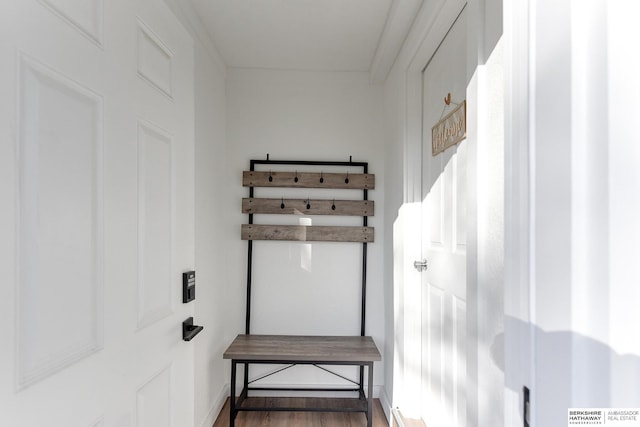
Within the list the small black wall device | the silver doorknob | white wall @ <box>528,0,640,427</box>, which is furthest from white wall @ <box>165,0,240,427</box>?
white wall @ <box>528,0,640,427</box>

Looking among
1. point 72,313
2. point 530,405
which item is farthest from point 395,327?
point 72,313

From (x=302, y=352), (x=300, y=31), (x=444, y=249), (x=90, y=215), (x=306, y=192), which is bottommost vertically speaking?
(x=302, y=352)

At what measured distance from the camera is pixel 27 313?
23.1 inches

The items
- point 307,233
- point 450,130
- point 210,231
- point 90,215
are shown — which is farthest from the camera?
point 307,233

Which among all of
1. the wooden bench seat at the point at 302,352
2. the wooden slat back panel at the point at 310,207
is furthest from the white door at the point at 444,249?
the wooden slat back panel at the point at 310,207

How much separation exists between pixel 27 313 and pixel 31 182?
231 millimetres

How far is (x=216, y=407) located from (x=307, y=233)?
1.32 m

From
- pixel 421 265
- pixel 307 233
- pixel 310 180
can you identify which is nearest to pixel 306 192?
pixel 310 180

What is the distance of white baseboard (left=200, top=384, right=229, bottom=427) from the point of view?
6.82 feet

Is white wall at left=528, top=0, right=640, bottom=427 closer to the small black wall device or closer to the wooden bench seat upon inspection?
the small black wall device

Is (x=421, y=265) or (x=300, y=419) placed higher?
(x=421, y=265)

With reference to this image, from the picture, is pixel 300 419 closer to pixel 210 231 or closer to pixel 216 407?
pixel 216 407

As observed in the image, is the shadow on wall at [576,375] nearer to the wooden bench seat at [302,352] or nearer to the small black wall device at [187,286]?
the small black wall device at [187,286]

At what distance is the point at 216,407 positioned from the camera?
2.26 meters
